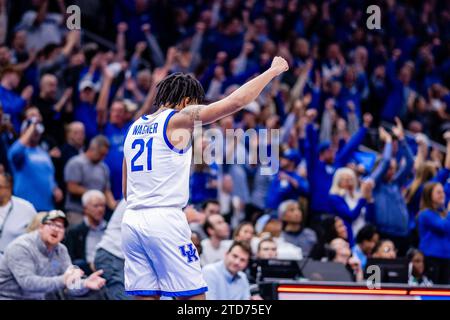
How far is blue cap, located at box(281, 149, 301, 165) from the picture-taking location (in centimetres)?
1094

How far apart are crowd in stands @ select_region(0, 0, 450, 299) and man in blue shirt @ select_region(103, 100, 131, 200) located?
0.02 meters

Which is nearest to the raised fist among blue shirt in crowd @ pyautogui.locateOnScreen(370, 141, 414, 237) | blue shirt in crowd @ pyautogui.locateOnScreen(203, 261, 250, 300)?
blue shirt in crowd @ pyautogui.locateOnScreen(203, 261, 250, 300)

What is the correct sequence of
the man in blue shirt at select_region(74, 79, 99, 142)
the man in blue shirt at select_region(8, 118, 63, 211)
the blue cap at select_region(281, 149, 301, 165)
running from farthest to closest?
the blue cap at select_region(281, 149, 301, 165) < the man in blue shirt at select_region(74, 79, 99, 142) < the man in blue shirt at select_region(8, 118, 63, 211)

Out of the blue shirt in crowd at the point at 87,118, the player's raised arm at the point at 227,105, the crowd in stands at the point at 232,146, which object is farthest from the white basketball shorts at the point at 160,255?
the blue shirt in crowd at the point at 87,118

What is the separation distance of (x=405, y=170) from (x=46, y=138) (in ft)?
14.5

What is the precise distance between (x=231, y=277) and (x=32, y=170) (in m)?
2.59

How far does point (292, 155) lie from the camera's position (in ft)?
36.1

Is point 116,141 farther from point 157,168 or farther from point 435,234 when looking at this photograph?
point 157,168

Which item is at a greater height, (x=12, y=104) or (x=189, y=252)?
(x=12, y=104)

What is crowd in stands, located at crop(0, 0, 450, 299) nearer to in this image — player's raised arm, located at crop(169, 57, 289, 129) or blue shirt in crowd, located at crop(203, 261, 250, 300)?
blue shirt in crowd, located at crop(203, 261, 250, 300)

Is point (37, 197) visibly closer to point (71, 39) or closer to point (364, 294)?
point (71, 39)

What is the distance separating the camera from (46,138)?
10.1 metres

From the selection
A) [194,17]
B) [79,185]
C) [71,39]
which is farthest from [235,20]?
[79,185]

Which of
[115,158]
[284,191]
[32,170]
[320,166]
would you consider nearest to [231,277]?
[32,170]
